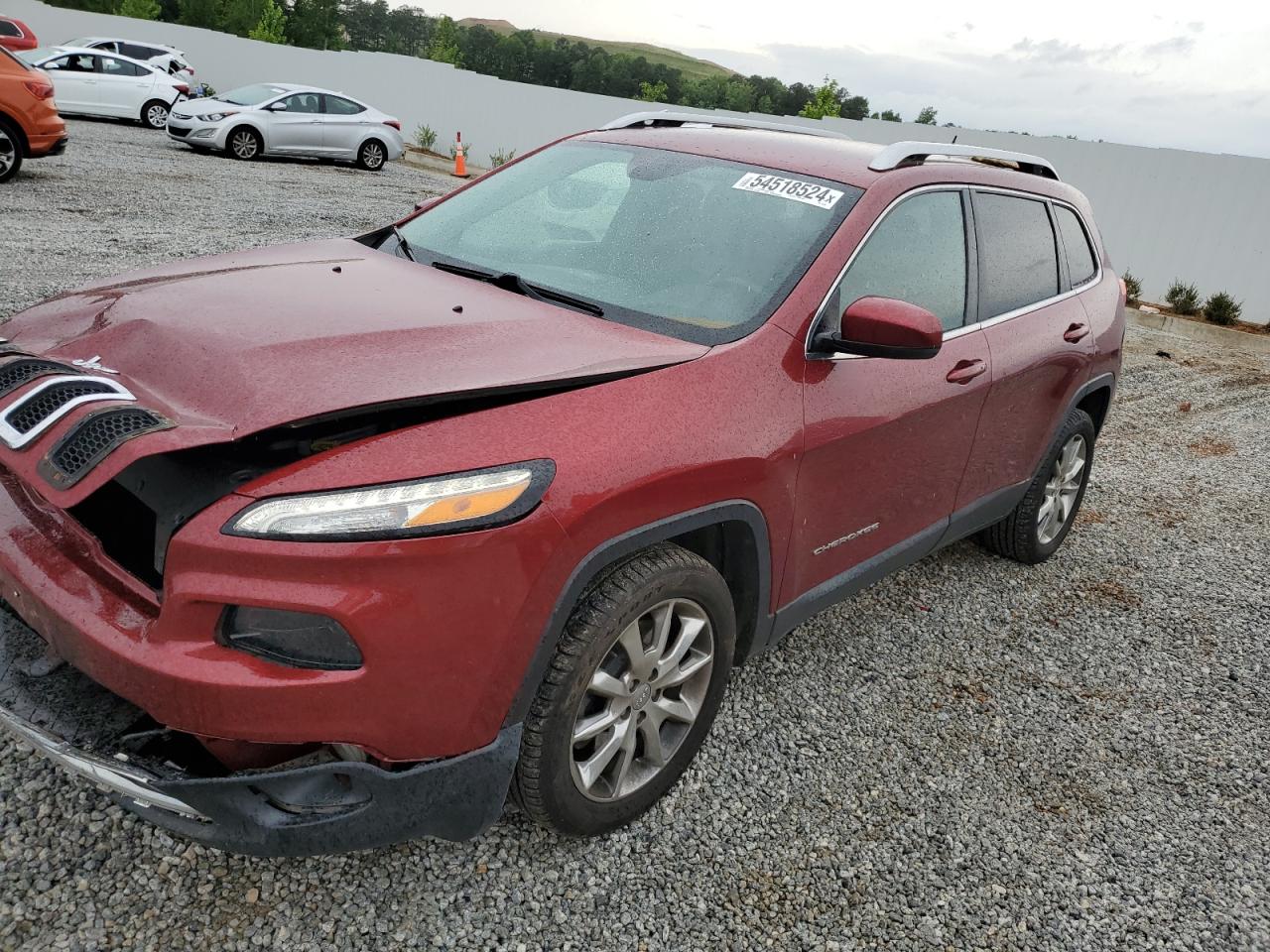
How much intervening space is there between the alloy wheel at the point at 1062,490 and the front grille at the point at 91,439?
3846 millimetres

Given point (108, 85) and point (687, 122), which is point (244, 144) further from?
point (687, 122)

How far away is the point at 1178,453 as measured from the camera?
24.0 feet

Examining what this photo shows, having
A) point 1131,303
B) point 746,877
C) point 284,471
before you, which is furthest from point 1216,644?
point 1131,303

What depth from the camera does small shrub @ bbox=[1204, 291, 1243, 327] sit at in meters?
14.4

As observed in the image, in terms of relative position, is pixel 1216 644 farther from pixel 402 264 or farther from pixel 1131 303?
pixel 1131 303

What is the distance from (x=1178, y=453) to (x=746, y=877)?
251 inches

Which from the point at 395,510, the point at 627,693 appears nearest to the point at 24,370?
the point at 395,510

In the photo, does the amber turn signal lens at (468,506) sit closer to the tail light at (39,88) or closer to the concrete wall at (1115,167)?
the concrete wall at (1115,167)

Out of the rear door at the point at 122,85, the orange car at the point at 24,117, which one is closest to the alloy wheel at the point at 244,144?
the rear door at the point at 122,85

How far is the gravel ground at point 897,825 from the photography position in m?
2.23

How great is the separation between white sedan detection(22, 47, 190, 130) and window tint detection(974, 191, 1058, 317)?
2053cm

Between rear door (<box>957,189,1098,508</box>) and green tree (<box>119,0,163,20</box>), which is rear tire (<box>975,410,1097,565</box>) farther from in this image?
green tree (<box>119,0,163,20</box>)

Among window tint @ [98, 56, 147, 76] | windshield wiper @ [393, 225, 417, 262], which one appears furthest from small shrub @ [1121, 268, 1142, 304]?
window tint @ [98, 56, 147, 76]

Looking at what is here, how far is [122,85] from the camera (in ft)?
64.0
